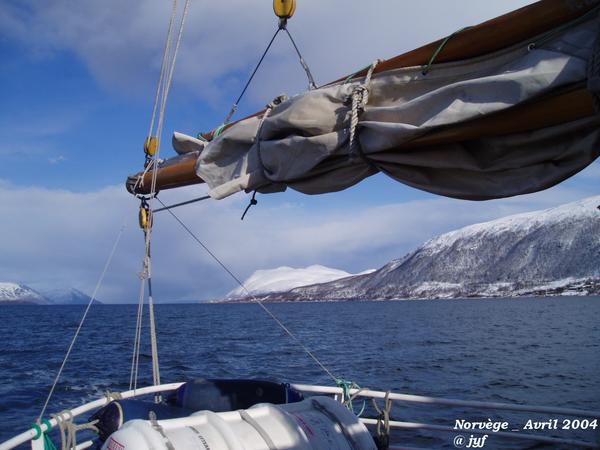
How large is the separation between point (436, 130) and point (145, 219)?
13.6 ft

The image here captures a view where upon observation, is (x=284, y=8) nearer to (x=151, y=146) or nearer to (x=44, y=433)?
(x=151, y=146)

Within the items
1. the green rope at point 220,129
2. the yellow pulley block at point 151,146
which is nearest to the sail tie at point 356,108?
the green rope at point 220,129

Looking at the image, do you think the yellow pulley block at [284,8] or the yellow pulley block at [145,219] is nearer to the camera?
the yellow pulley block at [284,8]

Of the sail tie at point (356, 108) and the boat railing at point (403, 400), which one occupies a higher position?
the sail tie at point (356, 108)

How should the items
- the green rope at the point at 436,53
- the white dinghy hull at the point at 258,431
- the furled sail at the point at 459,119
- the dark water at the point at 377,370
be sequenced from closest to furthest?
the furled sail at the point at 459,119 < the white dinghy hull at the point at 258,431 < the green rope at the point at 436,53 < the dark water at the point at 377,370

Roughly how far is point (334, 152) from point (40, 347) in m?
36.3

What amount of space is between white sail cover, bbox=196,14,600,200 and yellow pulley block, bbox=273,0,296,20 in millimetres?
1501

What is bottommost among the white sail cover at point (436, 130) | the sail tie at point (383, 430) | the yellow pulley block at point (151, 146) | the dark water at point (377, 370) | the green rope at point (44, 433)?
the dark water at point (377, 370)

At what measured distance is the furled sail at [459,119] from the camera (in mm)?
3027

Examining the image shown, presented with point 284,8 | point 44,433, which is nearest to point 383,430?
point 44,433

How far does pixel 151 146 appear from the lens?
6.44 metres

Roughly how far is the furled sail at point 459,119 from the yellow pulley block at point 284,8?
4.52 feet

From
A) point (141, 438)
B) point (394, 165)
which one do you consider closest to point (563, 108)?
point (394, 165)

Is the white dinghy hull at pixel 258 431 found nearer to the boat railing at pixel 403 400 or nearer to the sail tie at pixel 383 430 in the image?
the sail tie at pixel 383 430
